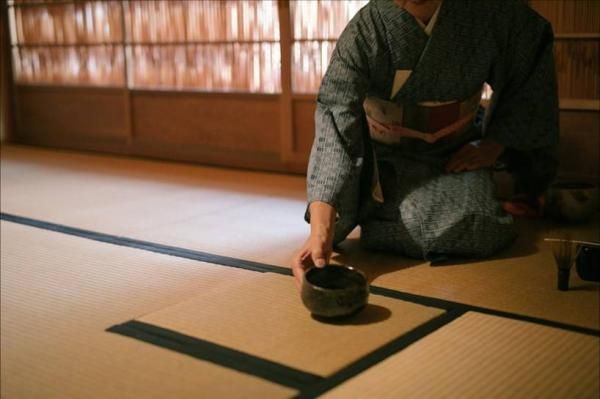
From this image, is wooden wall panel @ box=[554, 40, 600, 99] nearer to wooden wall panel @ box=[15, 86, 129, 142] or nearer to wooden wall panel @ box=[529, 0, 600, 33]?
wooden wall panel @ box=[529, 0, 600, 33]

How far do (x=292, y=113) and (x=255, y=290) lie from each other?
2044 mm

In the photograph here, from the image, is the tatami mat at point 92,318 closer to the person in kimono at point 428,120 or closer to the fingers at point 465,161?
the person in kimono at point 428,120

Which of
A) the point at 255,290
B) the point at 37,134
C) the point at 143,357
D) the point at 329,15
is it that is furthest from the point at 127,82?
the point at 143,357

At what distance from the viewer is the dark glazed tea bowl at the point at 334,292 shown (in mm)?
1805

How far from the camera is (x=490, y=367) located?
154cm

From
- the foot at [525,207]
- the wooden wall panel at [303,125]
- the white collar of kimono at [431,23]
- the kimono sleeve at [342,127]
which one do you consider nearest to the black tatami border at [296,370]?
the kimono sleeve at [342,127]

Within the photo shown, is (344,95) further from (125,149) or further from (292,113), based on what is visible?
(125,149)

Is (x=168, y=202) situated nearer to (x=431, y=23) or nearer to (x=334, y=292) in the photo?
(x=431, y=23)

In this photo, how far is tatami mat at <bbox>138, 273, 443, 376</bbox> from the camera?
1671 millimetres

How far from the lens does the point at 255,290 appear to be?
2105mm

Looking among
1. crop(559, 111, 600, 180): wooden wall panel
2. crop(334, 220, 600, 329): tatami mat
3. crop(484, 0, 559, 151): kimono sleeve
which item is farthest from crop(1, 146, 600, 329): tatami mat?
crop(559, 111, 600, 180): wooden wall panel

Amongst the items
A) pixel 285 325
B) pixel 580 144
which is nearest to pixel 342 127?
pixel 285 325

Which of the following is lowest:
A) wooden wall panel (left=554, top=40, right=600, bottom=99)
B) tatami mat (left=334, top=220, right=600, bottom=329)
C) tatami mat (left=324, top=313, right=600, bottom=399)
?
tatami mat (left=334, top=220, right=600, bottom=329)

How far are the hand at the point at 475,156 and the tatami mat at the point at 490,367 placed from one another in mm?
899
